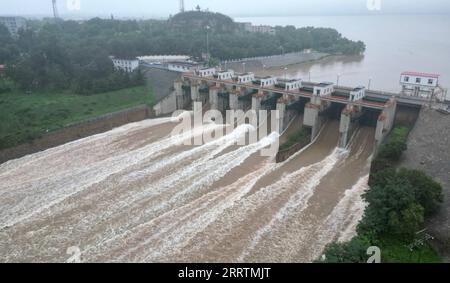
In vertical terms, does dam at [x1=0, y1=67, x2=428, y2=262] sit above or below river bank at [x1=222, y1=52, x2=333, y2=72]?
below

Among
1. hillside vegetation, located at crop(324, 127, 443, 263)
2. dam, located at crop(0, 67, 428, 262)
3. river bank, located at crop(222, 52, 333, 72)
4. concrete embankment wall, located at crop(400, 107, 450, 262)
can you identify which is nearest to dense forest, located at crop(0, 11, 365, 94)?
river bank, located at crop(222, 52, 333, 72)

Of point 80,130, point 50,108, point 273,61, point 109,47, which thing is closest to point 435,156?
point 80,130

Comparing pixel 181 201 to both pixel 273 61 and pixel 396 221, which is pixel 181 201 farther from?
pixel 273 61

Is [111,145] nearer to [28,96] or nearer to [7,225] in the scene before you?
[7,225]

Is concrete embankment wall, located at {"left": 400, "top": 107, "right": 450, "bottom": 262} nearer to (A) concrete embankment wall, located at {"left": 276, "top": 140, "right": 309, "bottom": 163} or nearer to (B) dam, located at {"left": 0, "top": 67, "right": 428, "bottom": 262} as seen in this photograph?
(B) dam, located at {"left": 0, "top": 67, "right": 428, "bottom": 262}

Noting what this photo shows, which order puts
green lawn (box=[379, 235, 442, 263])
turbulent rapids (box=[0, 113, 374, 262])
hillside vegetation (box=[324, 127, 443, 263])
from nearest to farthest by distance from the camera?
hillside vegetation (box=[324, 127, 443, 263])
green lawn (box=[379, 235, 442, 263])
turbulent rapids (box=[0, 113, 374, 262])

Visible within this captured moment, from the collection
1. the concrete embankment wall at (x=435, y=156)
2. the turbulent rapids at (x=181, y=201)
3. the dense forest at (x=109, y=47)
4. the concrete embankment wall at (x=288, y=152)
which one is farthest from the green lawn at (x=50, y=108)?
the concrete embankment wall at (x=435, y=156)
